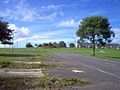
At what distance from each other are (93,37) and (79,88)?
5300cm

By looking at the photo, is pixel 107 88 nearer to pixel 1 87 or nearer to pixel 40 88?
pixel 40 88

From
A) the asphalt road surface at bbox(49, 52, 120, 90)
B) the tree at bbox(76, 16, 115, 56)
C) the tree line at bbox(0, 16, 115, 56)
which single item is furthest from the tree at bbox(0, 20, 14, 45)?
the asphalt road surface at bbox(49, 52, 120, 90)

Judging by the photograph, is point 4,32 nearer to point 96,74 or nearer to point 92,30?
point 92,30

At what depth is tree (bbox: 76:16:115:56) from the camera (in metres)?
62.1

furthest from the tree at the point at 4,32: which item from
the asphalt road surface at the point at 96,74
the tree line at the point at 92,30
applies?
the asphalt road surface at the point at 96,74

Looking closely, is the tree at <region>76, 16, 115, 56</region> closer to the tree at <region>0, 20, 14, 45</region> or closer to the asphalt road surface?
the tree at <region>0, 20, 14, 45</region>

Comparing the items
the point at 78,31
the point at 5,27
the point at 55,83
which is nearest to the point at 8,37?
the point at 5,27

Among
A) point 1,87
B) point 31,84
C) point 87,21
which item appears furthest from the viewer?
point 87,21

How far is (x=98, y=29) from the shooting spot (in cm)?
6194

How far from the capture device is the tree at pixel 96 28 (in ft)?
204

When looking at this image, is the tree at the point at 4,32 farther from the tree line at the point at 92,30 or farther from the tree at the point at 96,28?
the tree at the point at 96,28

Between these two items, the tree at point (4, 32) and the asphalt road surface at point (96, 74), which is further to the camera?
the tree at point (4, 32)

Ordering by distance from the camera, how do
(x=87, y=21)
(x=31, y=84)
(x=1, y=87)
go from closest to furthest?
(x=1, y=87) → (x=31, y=84) → (x=87, y=21)

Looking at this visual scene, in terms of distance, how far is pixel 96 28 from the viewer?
62.7 metres
